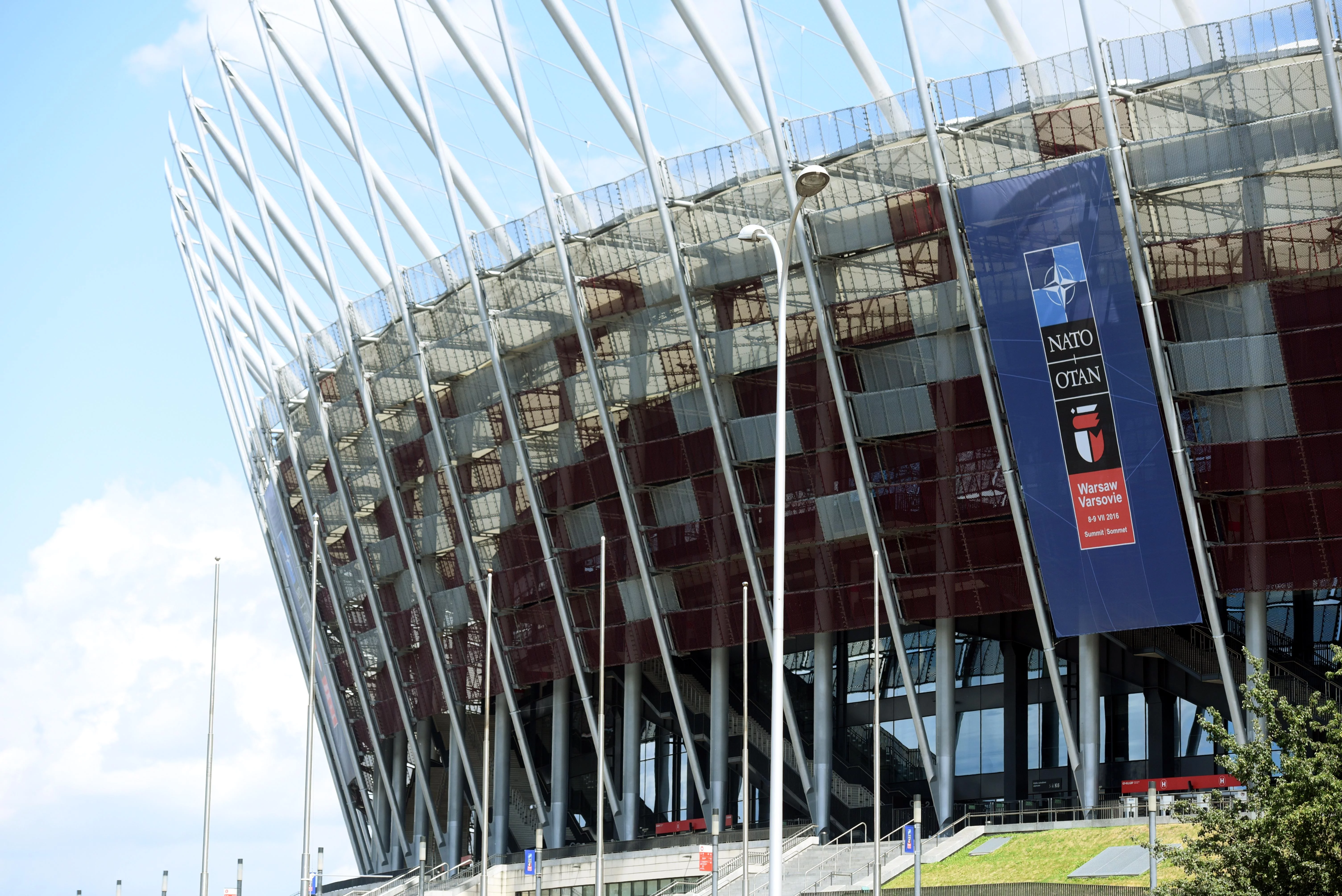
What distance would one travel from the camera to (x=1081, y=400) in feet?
162

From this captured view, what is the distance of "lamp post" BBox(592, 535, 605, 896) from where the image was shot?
4559cm

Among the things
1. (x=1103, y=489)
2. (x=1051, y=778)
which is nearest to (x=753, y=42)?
(x=1103, y=489)

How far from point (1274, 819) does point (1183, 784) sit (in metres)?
29.7

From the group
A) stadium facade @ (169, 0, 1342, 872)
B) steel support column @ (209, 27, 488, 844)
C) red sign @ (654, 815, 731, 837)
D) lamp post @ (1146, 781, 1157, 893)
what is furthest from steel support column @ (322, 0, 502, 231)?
lamp post @ (1146, 781, 1157, 893)

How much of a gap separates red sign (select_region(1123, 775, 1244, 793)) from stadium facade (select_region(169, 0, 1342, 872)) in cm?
90

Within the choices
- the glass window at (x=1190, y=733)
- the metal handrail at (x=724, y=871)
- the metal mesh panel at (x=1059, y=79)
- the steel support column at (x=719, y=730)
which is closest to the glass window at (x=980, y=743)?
the glass window at (x=1190, y=733)

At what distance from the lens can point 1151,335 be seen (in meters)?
48.1

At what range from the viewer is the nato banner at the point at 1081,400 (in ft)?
159

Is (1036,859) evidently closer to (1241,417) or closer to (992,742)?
(992,742)

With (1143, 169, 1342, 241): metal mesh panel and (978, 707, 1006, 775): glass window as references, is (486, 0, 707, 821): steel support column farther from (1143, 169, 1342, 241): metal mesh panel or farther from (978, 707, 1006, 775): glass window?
(1143, 169, 1342, 241): metal mesh panel

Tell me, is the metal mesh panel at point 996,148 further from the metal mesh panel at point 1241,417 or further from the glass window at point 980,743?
the glass window at point 980,743

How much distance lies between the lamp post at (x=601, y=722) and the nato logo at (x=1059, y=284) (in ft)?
50.9

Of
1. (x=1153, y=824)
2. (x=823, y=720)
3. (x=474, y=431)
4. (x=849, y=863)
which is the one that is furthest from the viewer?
(x=474, y=431)

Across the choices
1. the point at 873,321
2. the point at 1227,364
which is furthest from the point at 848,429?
the point at 1227,364
